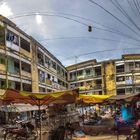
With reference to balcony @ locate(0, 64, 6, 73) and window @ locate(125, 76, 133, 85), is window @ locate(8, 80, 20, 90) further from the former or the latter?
window @ locate(125, 76, 133, 85)

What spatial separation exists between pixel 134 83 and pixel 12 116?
1714 inches

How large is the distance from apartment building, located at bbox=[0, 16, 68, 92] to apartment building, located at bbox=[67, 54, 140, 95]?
561 inches

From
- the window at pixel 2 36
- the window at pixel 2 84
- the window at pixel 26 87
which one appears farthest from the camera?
the window at pixel 26 87

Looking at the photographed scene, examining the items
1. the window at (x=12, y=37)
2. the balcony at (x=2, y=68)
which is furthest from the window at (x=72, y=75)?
the balcony at (x=2, y=68)

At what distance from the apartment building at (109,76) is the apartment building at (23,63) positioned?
1425 centimetres

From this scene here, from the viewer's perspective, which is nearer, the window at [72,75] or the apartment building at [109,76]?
the apartment building at [109,76]

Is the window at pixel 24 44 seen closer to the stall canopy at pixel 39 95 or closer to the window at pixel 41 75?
the window at pixel 41 75

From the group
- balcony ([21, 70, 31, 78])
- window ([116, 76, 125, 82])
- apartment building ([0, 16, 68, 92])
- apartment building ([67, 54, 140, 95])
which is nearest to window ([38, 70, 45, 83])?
apartment building ([0, 16, 68, 92])

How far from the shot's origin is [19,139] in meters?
20.6

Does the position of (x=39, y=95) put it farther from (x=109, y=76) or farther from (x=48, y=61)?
(x=109, y=76)

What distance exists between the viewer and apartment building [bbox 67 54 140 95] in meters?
84.5

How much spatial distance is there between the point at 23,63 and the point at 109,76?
120ft

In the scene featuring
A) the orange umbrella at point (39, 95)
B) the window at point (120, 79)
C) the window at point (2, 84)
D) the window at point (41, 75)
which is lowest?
the orange umbrella at point (39, 95)

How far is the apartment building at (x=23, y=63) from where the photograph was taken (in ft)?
151
